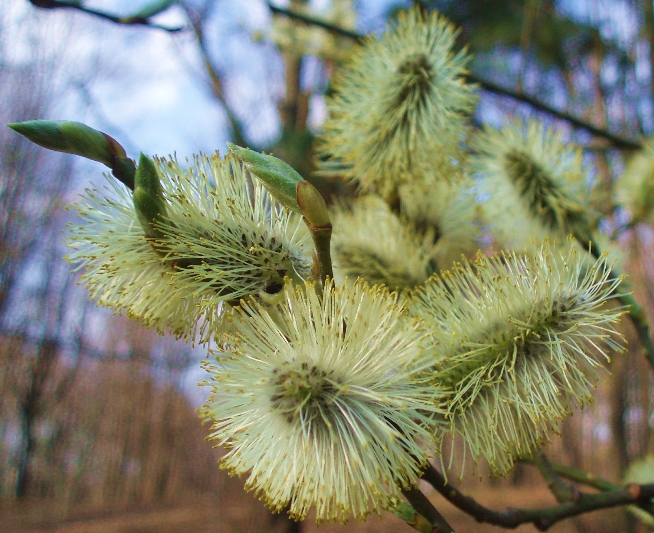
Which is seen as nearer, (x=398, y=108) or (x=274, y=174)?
(x=274, y=174)

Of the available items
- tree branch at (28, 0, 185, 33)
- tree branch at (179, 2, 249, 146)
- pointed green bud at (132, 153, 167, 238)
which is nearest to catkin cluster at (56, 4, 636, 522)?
pointed green bud at (132, 153, 167, 238)

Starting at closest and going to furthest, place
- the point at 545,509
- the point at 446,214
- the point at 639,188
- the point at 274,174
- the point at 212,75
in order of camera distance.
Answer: the point at 274,174, the point at 545,509, the point at 446,214, the point at 639,188, the point at 212,75

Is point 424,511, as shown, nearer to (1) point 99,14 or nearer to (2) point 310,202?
(2) point 310,202

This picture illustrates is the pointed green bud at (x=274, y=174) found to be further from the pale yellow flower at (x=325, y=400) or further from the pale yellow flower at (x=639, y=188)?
the pale yellow flower at (x=639, y=188)

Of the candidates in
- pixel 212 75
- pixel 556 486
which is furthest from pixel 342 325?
pixel 212 75

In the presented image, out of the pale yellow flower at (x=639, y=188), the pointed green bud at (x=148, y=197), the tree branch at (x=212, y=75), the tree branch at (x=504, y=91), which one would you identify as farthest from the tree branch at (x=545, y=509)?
the tree branch at (x=212, y=75)

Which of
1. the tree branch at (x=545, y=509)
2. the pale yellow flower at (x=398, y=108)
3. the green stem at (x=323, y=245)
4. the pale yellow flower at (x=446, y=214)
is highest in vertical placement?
the pale yellow flower at (x=398, y=108)

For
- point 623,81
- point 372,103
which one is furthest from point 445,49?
point 623,81
